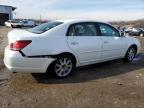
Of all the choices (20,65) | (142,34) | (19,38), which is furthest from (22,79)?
(142,34)

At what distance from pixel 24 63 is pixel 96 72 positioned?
2.32 meters

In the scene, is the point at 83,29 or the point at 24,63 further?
the point at 83,29

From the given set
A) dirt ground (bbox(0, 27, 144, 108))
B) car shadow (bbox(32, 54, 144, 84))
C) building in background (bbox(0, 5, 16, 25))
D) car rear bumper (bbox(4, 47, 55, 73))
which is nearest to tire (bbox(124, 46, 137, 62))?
car shadow (bbox(32, 54, 144, 84))

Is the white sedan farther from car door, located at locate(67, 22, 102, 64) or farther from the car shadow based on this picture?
the car shadow

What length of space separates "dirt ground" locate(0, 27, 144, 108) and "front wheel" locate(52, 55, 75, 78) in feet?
0.58

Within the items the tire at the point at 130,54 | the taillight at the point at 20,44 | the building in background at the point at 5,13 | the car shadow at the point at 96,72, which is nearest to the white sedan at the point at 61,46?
the taillight at the point at 20,44

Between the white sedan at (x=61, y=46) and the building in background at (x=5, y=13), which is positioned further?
the building in background at (x=5, y=13)

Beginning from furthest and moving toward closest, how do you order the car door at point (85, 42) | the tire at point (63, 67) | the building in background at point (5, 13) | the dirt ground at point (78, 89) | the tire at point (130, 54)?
1. the building in background at point (5, 13)
2. the tire at point (130, 54)
3. the car door at point (85, 42)
4. the tire at point (63, 67)
5. the dirt ground at point (78, 89)

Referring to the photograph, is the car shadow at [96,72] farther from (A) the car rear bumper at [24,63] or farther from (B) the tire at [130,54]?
(A) the car rear bumper at [24,63]

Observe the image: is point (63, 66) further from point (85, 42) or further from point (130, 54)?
point (130, 54)

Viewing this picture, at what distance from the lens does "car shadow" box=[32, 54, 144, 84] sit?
22.7ft

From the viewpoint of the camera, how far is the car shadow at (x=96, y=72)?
692 cm

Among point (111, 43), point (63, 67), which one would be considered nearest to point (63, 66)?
point (63, 67)

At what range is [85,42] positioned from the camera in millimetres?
7367
